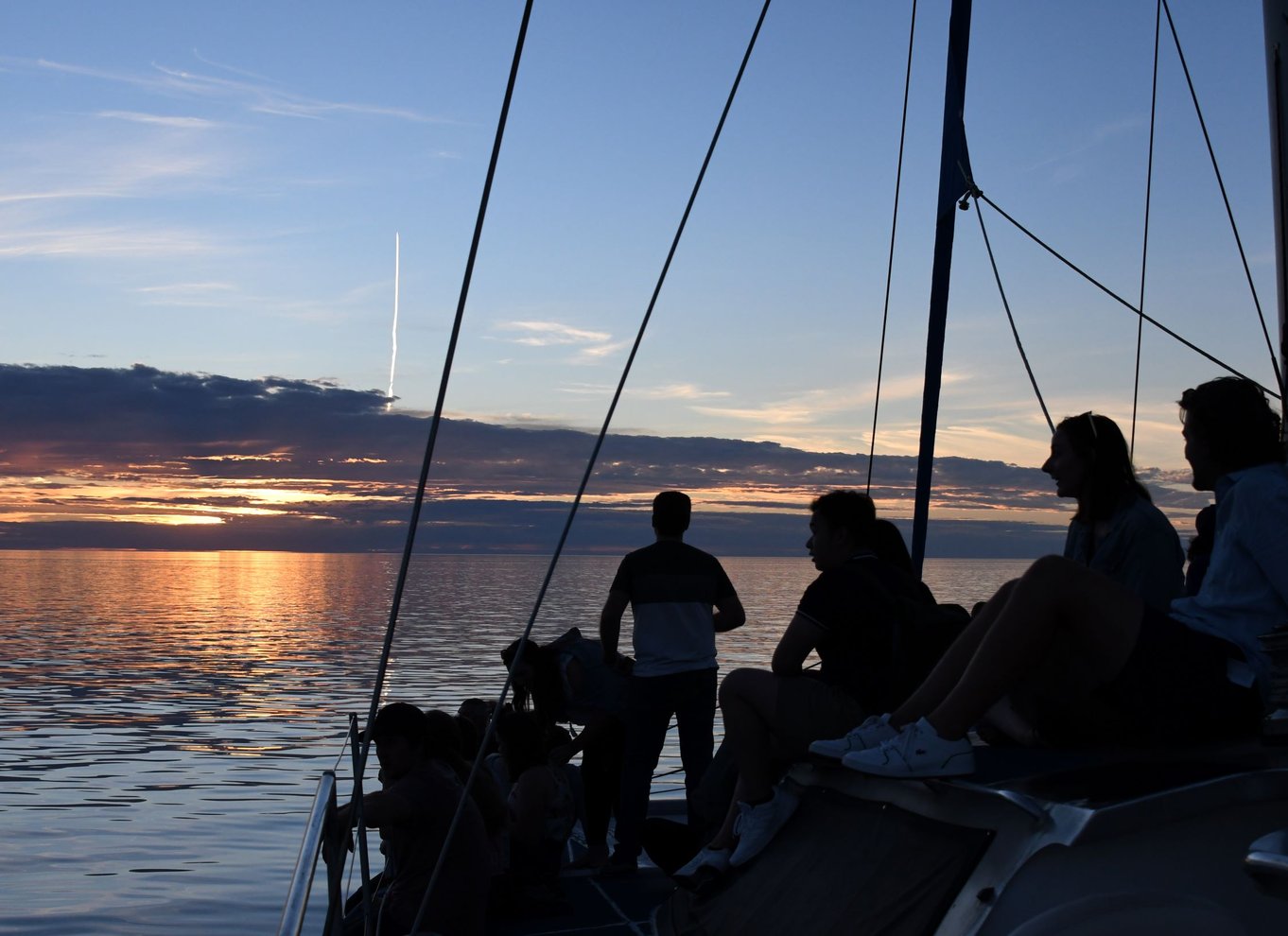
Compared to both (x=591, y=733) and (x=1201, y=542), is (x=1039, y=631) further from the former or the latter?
(x=591, y=733)

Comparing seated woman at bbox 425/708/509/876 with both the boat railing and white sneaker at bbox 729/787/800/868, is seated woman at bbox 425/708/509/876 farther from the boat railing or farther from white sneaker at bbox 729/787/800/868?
white sneaker at bbox 729/787/800/868

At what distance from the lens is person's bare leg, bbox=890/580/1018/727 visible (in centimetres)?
376

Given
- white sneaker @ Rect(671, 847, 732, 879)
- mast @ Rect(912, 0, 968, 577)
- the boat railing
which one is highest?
mast @ Rect(912, 0, 968, 577)

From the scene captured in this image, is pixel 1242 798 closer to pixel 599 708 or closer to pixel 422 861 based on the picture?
pixel 422 861

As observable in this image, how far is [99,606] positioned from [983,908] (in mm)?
85652

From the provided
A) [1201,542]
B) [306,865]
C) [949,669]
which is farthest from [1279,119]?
[306,865]

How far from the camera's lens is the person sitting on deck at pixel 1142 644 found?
3443mm

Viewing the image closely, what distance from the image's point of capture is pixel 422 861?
525 centimetres

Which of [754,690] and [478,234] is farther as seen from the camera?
[754,690]

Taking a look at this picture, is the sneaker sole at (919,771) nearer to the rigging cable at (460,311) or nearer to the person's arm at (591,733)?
the rigging cable at (460,311)

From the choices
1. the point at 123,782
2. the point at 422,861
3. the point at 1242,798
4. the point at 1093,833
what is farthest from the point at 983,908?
the point at 123,782

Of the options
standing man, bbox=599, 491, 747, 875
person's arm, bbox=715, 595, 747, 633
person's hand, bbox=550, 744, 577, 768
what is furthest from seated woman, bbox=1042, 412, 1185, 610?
person's hand, bbox=550, 744, 577, 768

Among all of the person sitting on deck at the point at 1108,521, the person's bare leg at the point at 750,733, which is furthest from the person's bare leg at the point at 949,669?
the person's bare leg at the point at 750,733

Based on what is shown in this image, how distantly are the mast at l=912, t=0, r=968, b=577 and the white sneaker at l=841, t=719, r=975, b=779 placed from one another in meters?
4.25
